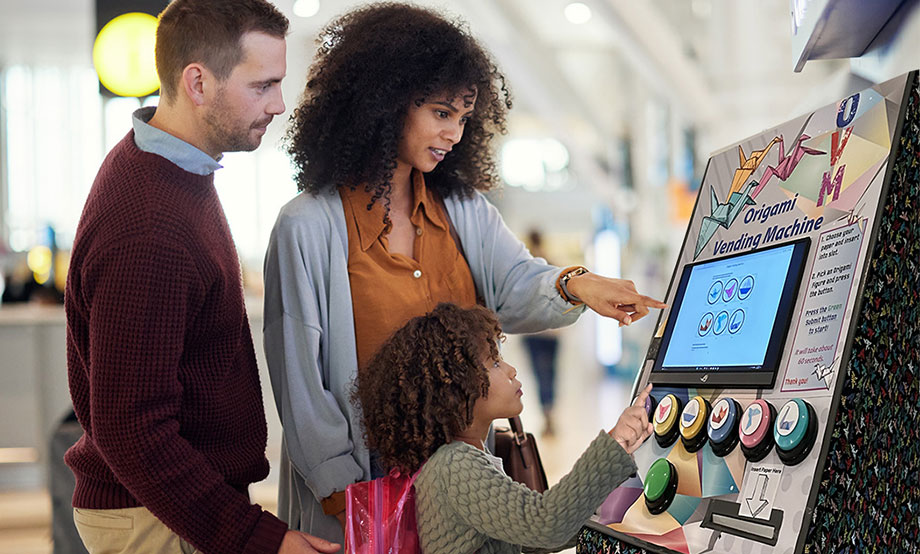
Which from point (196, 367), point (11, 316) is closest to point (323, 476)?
point (196, 367)

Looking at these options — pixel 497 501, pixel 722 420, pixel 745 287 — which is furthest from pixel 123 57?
pixel 722 420

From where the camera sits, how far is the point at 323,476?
1679 millimetres

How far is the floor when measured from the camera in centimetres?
459

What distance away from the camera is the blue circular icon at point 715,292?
1482 mm

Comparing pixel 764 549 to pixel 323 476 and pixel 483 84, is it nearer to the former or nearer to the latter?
pixel 323 476

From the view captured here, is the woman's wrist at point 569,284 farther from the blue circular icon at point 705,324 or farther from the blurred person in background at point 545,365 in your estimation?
the blurred person in background at point 545,365

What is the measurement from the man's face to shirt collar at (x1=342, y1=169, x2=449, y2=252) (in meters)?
0.32

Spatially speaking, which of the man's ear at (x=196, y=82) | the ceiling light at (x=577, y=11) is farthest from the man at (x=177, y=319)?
the ceiling light at (x=577, y=11)

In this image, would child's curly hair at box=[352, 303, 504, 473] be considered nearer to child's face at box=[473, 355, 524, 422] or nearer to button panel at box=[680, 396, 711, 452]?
child's face at box=[473, 355, 524, 422]

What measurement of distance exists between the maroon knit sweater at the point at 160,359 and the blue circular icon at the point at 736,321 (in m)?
0.76

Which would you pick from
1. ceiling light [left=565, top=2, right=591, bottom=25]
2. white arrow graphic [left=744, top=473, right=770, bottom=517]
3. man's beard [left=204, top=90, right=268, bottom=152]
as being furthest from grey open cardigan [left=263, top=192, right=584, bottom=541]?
ceiling light [left=565, top=2, right=591, bottom=25]

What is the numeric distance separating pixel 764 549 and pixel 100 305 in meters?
0.97

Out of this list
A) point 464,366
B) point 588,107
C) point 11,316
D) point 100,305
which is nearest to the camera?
point 100,305

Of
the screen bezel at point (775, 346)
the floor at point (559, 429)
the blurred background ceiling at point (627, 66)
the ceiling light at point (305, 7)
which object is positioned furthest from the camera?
the ceiling light at point (305, 7)
